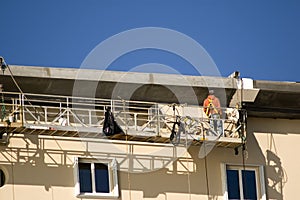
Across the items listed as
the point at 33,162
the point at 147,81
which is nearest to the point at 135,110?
the point at 147,81

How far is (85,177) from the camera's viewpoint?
38312 mm

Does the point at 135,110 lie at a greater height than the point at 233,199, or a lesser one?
greater

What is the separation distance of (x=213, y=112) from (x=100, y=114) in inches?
127

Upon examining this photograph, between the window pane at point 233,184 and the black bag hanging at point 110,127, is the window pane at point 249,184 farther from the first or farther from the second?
the black bag hanging at point 110,127

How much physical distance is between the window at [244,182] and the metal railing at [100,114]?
1.15m

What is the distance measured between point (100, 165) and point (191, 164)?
2.66 metres

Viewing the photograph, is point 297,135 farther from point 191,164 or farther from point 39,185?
point 39,185

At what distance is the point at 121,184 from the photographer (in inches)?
1517

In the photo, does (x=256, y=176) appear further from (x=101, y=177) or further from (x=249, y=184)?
(x=101, y=177)

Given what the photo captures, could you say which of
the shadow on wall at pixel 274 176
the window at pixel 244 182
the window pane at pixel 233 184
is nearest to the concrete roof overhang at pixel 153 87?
A: the shadow on wall at pixel 274 176

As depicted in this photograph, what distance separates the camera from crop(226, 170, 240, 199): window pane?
39.7 meters

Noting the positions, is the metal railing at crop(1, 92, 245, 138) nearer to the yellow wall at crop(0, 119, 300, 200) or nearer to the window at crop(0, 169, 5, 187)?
the yellow wall at crop(0, 119, 300, 200)

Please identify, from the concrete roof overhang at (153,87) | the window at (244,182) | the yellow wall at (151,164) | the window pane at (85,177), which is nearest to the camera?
the yellow wall at (151,164)

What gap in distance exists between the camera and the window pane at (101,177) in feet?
126
